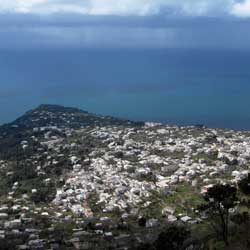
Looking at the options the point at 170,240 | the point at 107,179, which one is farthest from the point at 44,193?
the point at 170,240

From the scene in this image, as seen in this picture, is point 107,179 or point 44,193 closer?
point 44,193

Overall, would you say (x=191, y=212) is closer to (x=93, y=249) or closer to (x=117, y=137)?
(x=93, y=249)

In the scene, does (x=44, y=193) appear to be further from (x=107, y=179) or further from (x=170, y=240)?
(x=170, y=240)

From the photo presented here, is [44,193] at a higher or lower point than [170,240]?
lower

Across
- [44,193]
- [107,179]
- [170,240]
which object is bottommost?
A: [44,193]

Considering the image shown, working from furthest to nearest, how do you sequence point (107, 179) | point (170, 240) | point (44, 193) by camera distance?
point (107, 179) → point (44, 193) → point (170, 240)

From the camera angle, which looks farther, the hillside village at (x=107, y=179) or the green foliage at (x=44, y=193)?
the green foliage at (x=44, y=193)

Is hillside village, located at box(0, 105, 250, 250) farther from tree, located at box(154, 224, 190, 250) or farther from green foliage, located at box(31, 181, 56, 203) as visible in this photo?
tree, located at box(154, 224, 190, 250)

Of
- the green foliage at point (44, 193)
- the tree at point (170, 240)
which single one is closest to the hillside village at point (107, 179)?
the green foliage at point (44, 193)

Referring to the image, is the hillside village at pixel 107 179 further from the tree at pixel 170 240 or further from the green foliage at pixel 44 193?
the tree at pixel 170 240

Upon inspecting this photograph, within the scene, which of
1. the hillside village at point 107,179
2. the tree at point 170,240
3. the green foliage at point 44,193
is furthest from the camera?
the green foliage at point 44,193
